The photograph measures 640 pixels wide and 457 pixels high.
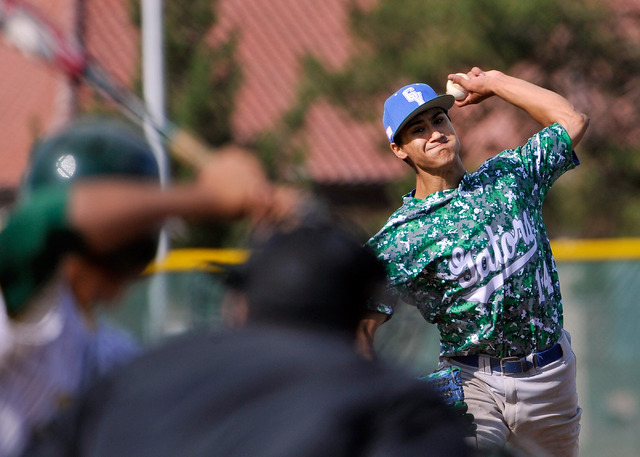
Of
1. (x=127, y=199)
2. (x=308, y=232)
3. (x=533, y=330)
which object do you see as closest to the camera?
(x=308, y=232)

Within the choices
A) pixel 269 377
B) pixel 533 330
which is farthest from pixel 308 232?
pixel 533 330

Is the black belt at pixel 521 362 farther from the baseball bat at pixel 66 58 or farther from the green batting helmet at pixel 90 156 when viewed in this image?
the green batting helmet at pixel 90 156

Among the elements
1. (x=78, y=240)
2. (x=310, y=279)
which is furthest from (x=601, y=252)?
(x=310, y=279)

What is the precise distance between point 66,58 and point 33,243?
76 cm

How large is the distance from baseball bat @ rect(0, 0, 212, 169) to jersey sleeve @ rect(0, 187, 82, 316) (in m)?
0.42

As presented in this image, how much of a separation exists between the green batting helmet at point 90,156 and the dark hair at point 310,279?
597 millimetres

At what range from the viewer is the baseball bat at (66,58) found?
2443 millimetres

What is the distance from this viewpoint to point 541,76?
434 inches

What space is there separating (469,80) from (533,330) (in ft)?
3.99

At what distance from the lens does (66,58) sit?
2.61m

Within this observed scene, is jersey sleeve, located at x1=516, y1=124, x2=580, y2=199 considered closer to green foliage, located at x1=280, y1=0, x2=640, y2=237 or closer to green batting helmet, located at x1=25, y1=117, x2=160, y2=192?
green batting helmet, located at x1=25, y1=117, x2=160, y2=192

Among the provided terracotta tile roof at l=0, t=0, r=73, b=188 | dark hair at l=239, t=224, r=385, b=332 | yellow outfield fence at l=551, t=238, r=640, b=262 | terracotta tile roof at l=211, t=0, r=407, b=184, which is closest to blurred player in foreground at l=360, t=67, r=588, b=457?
dark hair at l=239, t=224, r=385, b=332

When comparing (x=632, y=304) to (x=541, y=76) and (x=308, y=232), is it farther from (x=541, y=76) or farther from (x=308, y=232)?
(x=308, y=232)

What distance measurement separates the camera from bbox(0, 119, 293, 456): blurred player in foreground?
1.93 meters
